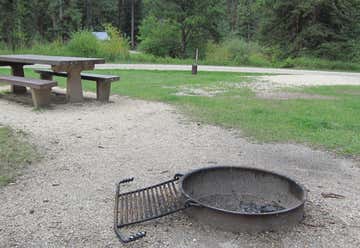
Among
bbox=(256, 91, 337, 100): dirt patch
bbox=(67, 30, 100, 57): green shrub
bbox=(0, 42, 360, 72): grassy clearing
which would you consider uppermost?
bbox=(67, 30, 100, 57): green shrub

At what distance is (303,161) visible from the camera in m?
3.87

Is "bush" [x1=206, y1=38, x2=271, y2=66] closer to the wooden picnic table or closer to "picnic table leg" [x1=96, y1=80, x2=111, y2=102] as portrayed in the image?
"picnic table leg" [x1=96, y1=80, x2=111, y2=102]

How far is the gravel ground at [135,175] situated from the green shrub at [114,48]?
502 inches

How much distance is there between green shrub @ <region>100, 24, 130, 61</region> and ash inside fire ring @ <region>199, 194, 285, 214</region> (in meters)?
16.1

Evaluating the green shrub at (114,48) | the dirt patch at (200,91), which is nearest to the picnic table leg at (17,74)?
the dirt patch at (200,91)

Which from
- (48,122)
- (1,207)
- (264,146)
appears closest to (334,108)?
(264,146)

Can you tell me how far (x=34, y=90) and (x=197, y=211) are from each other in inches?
182

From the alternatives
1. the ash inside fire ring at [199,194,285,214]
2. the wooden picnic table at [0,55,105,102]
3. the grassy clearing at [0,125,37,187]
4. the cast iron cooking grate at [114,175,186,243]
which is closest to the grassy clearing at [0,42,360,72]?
the wooden picnic table at [0,55,105,102]

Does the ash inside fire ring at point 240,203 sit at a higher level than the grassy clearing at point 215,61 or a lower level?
lower

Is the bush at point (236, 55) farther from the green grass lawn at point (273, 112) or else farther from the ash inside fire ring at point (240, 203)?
the ash inside fire ring at point (240, 203)

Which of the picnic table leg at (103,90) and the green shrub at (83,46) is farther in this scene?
the green shrub at (83,46)

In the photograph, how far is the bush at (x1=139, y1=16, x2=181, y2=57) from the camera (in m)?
24.2

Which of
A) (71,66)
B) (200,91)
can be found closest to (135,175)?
(71,66)

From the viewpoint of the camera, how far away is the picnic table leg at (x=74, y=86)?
6.79 m
